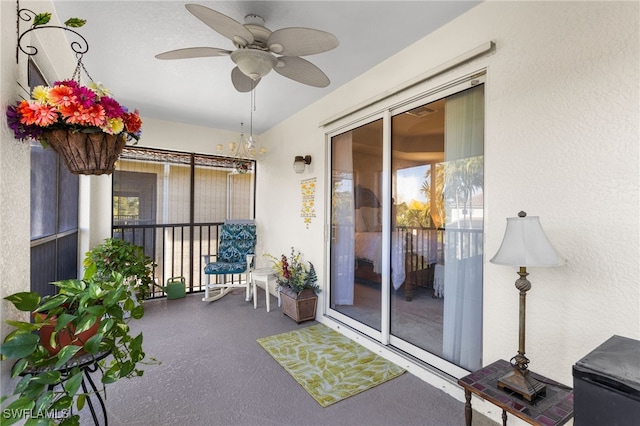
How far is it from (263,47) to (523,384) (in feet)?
7.52

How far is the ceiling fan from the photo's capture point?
152cm

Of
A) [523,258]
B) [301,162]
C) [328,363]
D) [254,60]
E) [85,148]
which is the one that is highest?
[254,60]

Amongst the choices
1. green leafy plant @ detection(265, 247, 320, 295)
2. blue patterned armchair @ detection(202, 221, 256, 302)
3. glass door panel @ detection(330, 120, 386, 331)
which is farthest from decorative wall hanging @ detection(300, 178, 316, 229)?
blue patterned armchair @ detection(202, 221, 256, 302)

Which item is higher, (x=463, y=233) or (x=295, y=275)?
(x=463, y=233)

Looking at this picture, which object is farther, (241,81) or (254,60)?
(241,81)

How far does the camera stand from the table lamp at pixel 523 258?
4.35 feet

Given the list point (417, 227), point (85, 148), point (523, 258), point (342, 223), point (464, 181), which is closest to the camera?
point (85, 148)

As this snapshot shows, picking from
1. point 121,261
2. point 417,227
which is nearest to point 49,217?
point 121,261

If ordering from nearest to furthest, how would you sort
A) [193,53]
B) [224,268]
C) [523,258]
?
[523,258] < [193,53] < [224,268]

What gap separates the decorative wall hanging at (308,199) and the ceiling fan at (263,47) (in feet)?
5.45

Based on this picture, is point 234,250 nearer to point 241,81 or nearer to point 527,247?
point 241,81

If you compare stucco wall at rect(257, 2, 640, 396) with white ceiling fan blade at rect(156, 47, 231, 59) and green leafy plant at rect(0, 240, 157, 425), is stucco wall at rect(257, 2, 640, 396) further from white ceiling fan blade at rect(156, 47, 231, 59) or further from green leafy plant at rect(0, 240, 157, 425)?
green leafy plant at rect(0, 240, 157, 425)

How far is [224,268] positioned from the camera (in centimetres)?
405

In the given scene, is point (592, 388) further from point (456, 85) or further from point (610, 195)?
point (456, 85)
